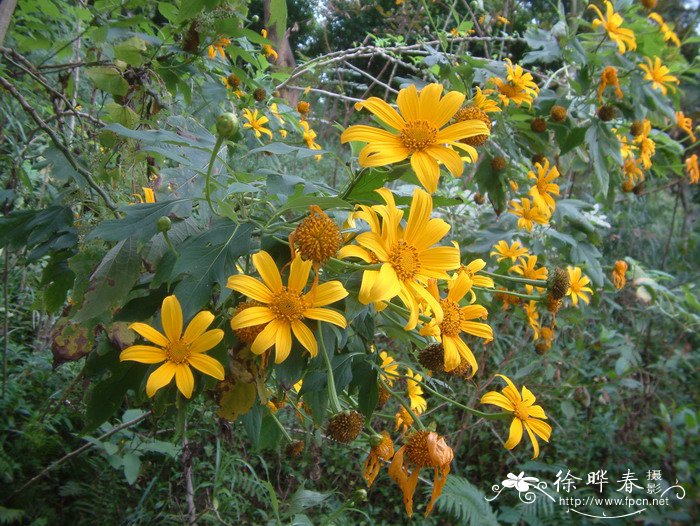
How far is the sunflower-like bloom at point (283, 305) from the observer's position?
54cm

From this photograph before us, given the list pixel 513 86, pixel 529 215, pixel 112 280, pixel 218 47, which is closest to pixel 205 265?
pixel 112 280

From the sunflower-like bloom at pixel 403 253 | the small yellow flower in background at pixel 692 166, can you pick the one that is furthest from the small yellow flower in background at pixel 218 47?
the small yellow flower in background at pixel 692 166

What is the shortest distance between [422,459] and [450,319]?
20 centimetres

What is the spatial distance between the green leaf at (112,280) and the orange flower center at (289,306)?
202 millimetres

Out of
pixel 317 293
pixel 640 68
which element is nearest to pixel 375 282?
pixel 317 293

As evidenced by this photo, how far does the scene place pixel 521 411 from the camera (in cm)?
83

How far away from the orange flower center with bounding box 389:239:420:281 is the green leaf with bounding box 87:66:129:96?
0.72 metres

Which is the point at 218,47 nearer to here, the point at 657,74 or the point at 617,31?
the point at 617,31

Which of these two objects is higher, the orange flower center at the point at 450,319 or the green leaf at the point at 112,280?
the green leaf at the point at 112,280

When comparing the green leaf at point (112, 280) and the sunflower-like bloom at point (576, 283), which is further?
the sunflower-like bloom at point (576, 283)

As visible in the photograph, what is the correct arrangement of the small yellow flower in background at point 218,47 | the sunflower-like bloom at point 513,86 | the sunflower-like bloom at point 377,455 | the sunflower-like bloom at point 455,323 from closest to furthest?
the sunflower-like bloom at point 455,323 → the sunflower-like bloom at point 377,455 → the small yellow flower in background at point 218,47 → the sunflower-like bloom at point 513,86

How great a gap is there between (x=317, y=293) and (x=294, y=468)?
1686mm

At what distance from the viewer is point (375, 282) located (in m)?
0.53

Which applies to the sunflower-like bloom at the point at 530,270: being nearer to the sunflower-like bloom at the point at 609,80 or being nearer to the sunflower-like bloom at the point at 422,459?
the sunflower-like bloom at the point at 609,80
